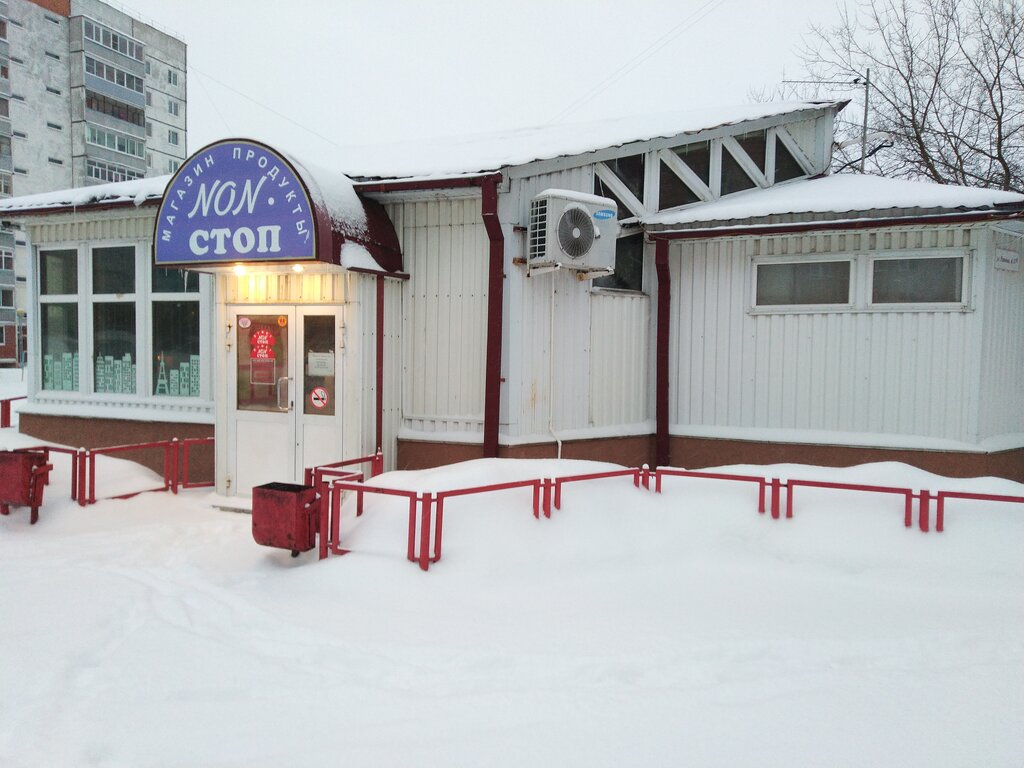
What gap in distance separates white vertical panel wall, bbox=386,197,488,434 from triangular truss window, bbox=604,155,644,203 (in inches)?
73.3

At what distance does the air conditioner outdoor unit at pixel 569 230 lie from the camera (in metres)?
7.31

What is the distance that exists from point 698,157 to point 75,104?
55758mm

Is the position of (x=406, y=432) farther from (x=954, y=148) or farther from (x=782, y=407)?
(x=954, y=148)

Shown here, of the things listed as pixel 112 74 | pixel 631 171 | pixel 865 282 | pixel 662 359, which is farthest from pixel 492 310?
pixel 112 74

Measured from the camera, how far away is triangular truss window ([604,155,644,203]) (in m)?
8.59

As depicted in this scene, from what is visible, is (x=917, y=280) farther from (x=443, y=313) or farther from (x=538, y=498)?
(x=443, y=313)

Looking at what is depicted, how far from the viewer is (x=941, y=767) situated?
132 inches

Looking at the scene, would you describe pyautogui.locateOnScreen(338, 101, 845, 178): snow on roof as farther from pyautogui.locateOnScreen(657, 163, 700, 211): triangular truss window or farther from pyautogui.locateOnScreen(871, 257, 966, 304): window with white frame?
pyautogui.locateOnScreen(871, 257, 966, 304): window with white frame

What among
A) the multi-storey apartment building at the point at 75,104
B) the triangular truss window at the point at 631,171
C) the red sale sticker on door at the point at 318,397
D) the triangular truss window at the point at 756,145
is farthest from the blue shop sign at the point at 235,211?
the multi-storey apartment building at the point at 75,104

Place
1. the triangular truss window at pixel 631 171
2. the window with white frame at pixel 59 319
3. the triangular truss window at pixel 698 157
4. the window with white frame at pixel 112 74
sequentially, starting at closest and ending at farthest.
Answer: the triangular truss window at pixel 631 171, the triangular truss window at pixel 698 157, the window with white frame at pixel 59 319, the window with white frame at pixel 112 74

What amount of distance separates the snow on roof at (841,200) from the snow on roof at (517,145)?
956mm

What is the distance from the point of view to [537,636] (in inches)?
189

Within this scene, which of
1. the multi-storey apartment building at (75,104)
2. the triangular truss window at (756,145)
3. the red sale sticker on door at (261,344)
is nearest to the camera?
the red sale sticker on door at (261,344)

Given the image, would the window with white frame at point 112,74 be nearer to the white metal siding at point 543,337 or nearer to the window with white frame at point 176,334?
the window with white frame at point 176,334
